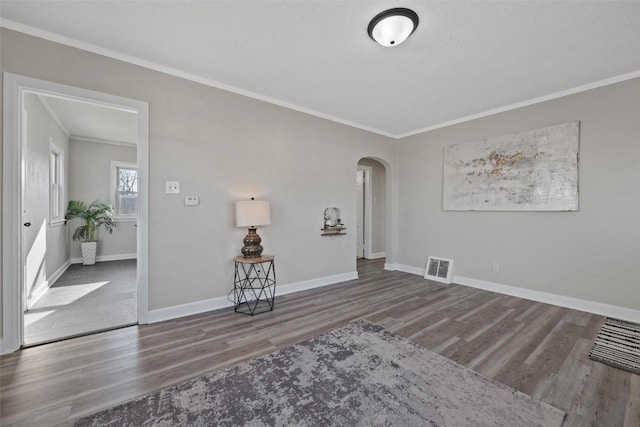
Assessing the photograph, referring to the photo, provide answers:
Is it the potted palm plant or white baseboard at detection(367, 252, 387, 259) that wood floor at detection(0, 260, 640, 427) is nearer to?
white baseboard at detection(367, 252, 387, 259)

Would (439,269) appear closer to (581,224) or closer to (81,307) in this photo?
(581,224)

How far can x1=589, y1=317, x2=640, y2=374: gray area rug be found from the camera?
2.06 meters

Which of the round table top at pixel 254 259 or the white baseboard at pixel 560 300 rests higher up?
the round table top at pixel 254 259

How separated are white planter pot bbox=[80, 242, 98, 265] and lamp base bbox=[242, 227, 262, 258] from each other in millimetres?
4553

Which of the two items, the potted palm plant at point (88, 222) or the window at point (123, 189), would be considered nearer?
the potted palm plant at point (88, 222)

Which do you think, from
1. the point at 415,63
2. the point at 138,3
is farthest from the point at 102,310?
the point at 415,63

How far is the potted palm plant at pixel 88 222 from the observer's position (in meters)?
5.34

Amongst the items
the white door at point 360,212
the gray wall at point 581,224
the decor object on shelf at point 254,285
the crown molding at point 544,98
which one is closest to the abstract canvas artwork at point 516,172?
the gray wall at point 581,224

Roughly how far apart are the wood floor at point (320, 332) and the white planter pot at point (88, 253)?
4.08m

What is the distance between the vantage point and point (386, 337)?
2.45 metres

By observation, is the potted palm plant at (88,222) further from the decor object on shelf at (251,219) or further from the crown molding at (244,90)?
the decor object on shelf at (251,219)

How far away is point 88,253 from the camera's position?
5488 millimetres

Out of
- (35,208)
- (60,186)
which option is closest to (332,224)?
(35,208)

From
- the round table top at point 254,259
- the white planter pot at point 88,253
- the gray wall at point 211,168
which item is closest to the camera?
the gray wall at point 211,168
